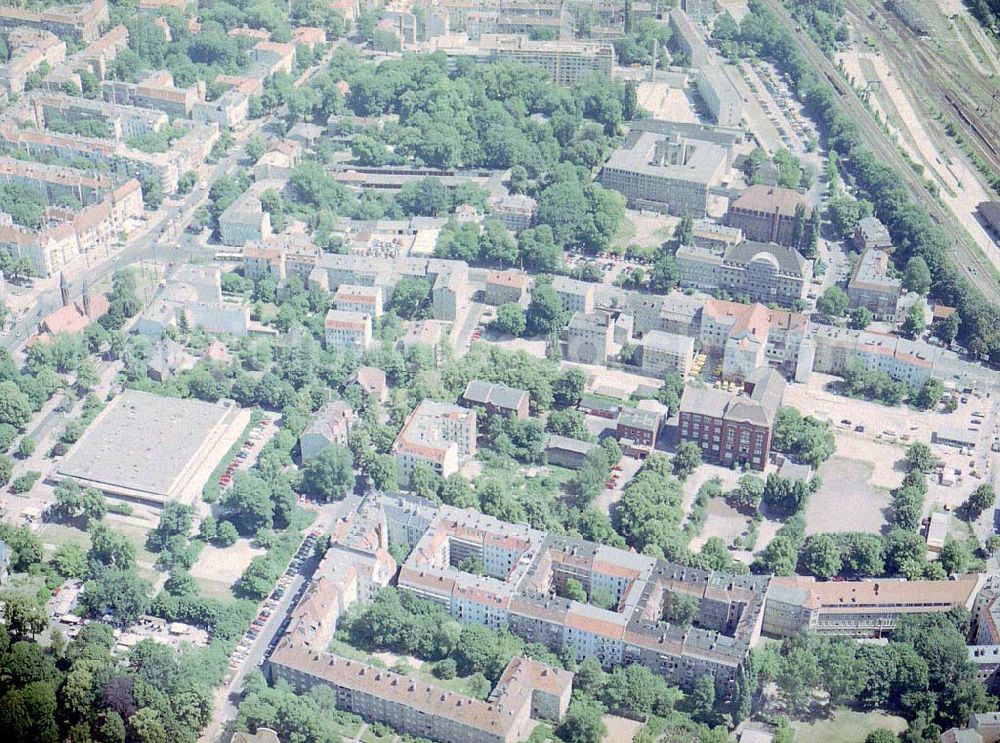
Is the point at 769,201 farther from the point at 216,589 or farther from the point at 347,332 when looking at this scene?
the point at 216,589

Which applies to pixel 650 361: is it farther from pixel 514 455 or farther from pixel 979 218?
pixel 979 218

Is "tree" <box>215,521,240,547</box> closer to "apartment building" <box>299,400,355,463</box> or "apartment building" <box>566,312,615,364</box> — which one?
"apartment building" <box>299,400,355,463</box>

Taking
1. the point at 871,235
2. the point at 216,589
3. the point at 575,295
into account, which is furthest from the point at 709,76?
the point at 216,589

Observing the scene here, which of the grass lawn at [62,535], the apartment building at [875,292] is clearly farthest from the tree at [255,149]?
the apartment building at [875,292]

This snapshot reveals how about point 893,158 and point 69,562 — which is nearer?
point 69,562

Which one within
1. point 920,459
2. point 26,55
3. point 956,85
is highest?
point 26,55

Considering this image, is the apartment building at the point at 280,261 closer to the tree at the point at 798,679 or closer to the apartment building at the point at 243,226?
the apartment building at the point at 243,226

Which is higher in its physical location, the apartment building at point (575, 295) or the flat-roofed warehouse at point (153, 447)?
the apartment building at point (575, 295)
